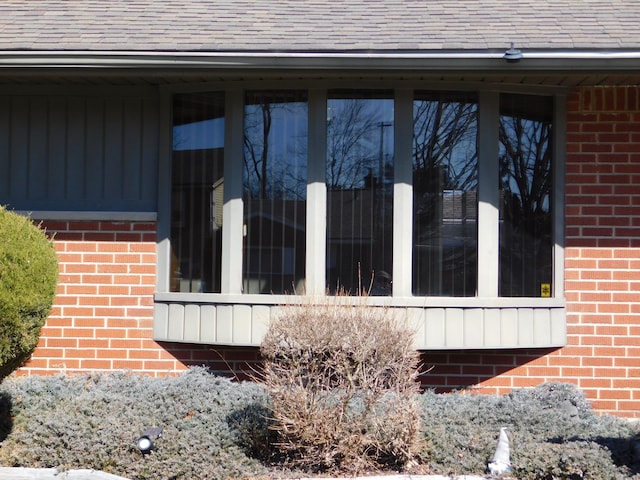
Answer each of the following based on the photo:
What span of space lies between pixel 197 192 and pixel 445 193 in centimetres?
230

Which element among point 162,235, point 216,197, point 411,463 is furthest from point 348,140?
point 411,463

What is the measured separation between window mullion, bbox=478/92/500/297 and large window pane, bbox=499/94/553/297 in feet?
0.30

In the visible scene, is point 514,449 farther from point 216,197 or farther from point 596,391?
point 216,197

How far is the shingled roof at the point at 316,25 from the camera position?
606 cm

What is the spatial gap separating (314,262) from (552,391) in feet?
7.67

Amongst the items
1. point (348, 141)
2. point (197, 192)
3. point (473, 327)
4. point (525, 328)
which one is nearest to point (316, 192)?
point (348, 141)

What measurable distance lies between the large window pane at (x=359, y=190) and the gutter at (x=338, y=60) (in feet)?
1.77

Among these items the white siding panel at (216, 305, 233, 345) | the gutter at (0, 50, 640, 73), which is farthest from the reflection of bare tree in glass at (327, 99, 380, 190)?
the white siding panel at (216, 305, 233, 345)

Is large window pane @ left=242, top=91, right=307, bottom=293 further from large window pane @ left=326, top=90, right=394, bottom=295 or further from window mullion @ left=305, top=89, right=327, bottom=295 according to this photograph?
large window pane @ left=326, top=90, right=394, bottom=295

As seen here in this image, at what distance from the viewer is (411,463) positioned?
4.77m

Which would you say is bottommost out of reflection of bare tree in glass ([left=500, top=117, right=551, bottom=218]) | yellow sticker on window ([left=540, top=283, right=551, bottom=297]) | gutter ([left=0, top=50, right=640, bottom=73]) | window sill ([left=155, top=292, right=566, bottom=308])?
window sill ([left=155, top=292, right=566, bottom=308])

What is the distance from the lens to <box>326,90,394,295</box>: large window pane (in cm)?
641

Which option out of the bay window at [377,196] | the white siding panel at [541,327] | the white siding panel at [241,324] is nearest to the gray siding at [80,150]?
the bay window at [377,196]

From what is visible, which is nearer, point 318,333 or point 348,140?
point 318,333
